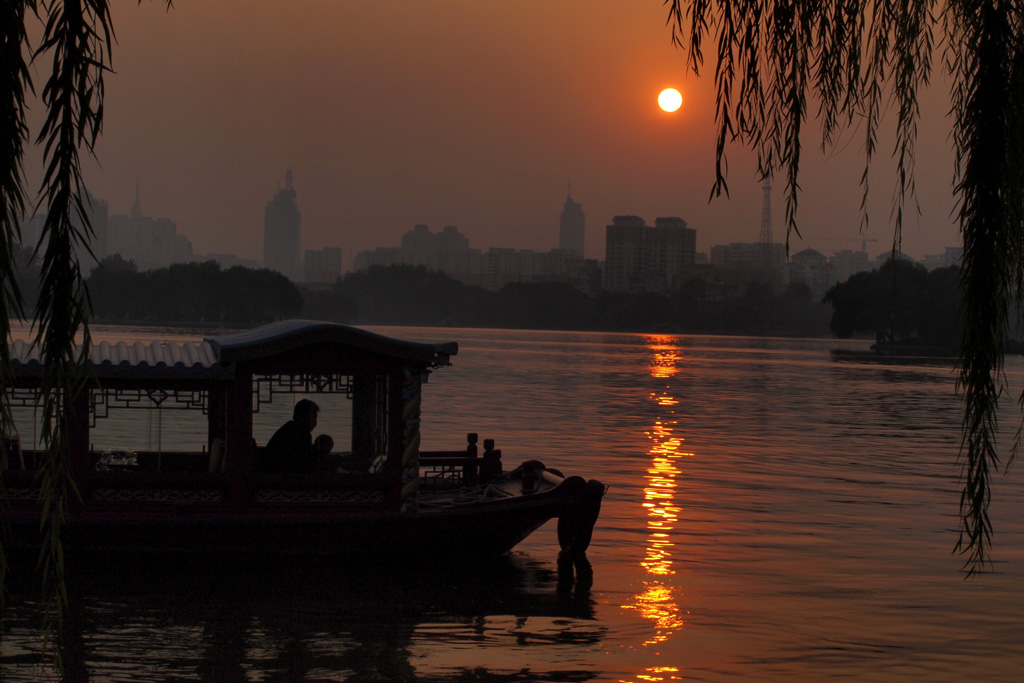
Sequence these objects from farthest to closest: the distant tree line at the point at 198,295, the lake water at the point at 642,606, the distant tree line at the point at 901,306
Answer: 1. the distant tree line at the point at 198,295
2. the distant tree line at the point at 901,306
3. the lake water at the point at 642,606

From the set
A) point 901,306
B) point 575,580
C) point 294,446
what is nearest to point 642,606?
point 575,580

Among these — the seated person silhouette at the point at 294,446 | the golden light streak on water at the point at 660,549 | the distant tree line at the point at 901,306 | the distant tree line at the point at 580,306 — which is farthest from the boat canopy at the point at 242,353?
the distant tree line at the point at 580,306

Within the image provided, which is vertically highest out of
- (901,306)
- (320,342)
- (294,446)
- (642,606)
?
(901,306)

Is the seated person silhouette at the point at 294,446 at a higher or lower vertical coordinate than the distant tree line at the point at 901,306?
lower

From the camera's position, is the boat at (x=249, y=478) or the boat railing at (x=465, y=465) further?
the boat railing at (x=465, y=465)

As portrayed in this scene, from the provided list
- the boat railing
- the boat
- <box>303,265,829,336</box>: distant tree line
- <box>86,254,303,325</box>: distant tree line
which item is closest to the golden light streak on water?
the boat

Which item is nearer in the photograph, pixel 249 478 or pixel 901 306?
pixel 249 478

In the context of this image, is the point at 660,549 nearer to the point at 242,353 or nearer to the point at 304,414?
the point at 304,414

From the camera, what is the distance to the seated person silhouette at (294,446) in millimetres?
10516

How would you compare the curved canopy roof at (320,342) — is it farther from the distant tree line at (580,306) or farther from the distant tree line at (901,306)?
the distant tree line at (580,306)

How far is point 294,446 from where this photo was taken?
10.5m

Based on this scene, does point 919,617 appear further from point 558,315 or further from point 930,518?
point 558,315

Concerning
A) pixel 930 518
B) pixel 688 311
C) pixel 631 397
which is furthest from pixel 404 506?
pixel 688 311

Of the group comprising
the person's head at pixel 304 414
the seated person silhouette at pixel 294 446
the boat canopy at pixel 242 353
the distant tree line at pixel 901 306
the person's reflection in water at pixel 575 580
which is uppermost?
the distant tree line at pixel 901 306
